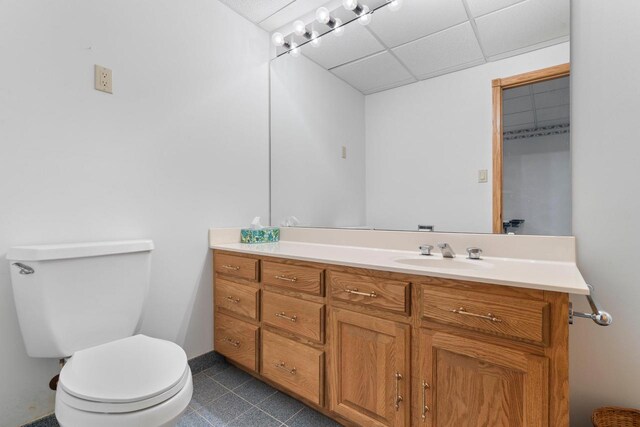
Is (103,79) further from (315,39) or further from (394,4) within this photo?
(394,4)

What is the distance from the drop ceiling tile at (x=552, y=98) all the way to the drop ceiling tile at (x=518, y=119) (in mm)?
47

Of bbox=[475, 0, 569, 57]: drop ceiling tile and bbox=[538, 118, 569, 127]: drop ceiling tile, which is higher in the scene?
bbox=[475, 0, 569, 57]: drop ceiling tile

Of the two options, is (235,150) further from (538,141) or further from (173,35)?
(538,141)

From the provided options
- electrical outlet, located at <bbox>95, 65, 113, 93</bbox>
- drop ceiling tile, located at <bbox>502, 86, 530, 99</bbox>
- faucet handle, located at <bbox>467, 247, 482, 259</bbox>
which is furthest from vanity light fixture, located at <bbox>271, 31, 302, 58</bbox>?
faucet handle, located at <bbox>467, 247, 482, 259</bbox>

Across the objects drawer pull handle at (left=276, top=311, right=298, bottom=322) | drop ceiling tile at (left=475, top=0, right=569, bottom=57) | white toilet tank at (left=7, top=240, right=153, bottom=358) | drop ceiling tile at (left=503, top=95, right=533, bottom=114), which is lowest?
drawer pull handle at (left=276, top=311, right=298, bottom=322)

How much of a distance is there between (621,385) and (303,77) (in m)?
2.22

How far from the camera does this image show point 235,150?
195 cm

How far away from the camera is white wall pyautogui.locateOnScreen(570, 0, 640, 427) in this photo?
1020 mm

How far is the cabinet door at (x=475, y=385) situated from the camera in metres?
0.82

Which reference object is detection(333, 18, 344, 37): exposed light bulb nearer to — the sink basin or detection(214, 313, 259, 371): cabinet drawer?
the sink basin

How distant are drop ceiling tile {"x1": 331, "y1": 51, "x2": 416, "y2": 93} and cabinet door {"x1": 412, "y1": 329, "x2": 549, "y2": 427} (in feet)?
4.25

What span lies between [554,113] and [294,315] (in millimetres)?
1387

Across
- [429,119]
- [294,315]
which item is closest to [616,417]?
[294,315]

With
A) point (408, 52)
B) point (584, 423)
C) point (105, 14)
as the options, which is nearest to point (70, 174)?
point (105, 14)
